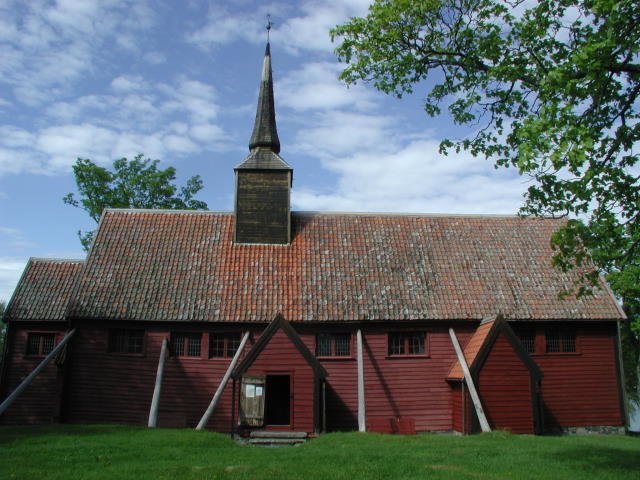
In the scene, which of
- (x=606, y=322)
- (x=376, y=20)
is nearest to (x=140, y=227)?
(x=376, y=20)

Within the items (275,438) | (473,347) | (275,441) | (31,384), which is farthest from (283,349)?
(31,384)

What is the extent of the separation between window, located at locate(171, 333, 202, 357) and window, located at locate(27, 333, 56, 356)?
18.2ft

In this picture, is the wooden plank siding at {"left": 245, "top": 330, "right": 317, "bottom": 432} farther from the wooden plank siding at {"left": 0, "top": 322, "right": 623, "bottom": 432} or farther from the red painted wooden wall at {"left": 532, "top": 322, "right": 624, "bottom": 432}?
the red painted wooden wall at {"left": 532, "top": 322, "right": 624, "bottom": 432}

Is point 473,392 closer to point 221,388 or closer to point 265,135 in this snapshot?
point 221,388

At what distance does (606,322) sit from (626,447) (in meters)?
6.79

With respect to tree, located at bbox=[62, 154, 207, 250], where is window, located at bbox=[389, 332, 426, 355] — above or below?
below

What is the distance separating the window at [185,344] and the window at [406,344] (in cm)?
719

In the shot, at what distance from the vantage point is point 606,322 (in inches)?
909

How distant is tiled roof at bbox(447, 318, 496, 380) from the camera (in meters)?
20.7

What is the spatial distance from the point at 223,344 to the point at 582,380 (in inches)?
534

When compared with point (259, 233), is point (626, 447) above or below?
below

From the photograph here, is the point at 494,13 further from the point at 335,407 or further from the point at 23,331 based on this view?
the point at 23,331

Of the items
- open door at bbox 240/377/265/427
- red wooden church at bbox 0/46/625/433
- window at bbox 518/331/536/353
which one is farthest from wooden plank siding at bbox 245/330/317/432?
window at bbox 518/331/536/353

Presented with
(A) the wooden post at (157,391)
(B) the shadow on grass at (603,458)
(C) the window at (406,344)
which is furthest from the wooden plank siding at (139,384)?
(B) the shadow on grass at (603,458)
